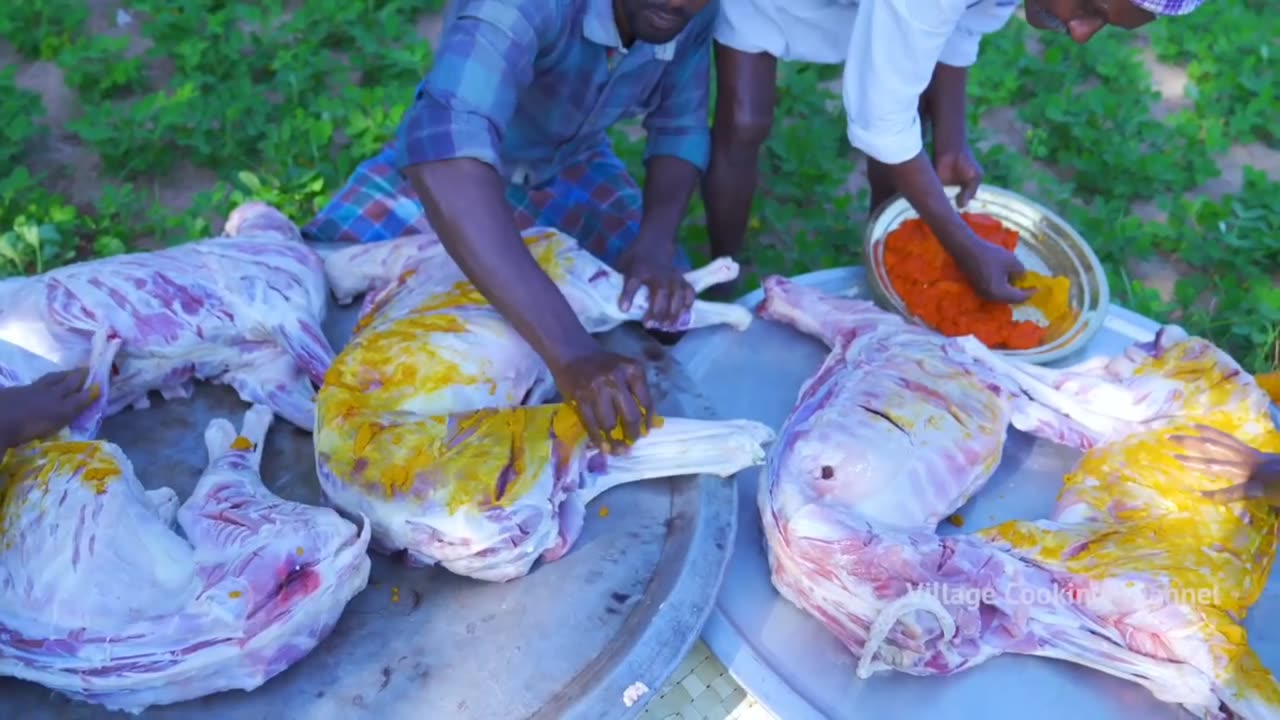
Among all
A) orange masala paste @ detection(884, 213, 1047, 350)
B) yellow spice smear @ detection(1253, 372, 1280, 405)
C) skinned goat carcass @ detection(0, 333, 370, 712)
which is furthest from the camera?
orange masala paste @ detection(884, 213, 1047, 350)

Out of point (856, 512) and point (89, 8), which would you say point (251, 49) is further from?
point (856, 512)

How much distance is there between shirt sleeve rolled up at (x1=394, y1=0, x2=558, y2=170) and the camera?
2008mm

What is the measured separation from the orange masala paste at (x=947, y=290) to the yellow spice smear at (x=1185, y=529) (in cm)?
36

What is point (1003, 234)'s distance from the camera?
2.75 metres

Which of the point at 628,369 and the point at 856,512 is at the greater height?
the point at 628,369

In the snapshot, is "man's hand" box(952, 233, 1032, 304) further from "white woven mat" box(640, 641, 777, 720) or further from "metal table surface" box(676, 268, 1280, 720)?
"white woven mat" box(640, 641, 777, 720)

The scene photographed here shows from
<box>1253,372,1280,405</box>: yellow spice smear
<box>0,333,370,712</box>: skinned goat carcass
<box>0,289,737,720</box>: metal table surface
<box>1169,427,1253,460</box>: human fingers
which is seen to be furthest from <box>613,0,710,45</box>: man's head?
<box>1253,372,1280,405</box>: yellow spice smear

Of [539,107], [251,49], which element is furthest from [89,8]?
[539,107]

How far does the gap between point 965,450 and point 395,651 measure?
119cm

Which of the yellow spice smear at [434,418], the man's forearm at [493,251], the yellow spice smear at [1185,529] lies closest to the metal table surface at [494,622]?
the yellow spice smear at [434,418]

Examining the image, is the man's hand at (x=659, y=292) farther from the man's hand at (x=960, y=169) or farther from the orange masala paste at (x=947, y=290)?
the man's hand at (x=960, y=169)

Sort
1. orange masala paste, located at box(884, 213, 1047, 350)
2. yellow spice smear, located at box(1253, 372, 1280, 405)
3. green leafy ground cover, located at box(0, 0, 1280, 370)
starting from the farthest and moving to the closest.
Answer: green leafy ground cover, located at box(0, 0, 1280, 370)
orange masala paste, located at box(884, 213, 1047, 350)
yellow spice smear, located at box(1253, 372, 1280, 405)

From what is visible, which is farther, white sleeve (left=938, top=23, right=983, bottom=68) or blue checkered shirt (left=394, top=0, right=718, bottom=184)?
white sleeve (left=938, top=23, right=983, bottom=68)

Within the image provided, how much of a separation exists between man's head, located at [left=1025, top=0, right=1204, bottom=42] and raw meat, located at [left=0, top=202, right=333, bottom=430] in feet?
5.54
